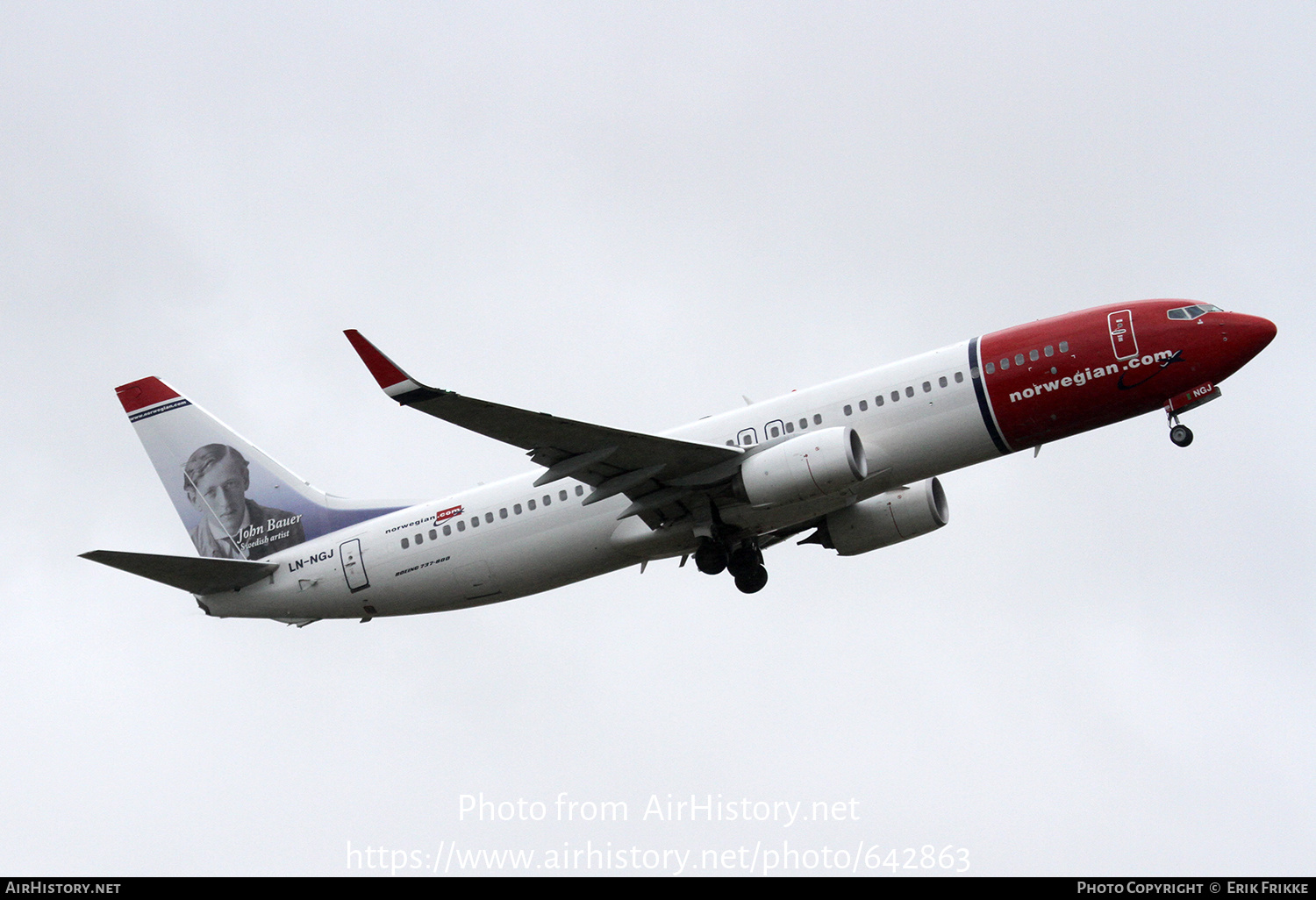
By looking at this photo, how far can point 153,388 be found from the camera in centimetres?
3984

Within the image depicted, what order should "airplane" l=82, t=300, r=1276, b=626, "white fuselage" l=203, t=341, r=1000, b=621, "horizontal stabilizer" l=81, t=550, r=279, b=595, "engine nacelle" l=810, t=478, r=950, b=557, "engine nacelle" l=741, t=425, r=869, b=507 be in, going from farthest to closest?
"engine nacelle" l=810, t=478, r=950, b=557
"horizontal stabilizer" l=81, t=550, r=279, b=595
"white fuselage" l=203, t=341, r=1000, b=621
"airplane" l=82, t=300, r=1276, b=626
"engine nacelle" l=741, t=425, r=869, b=507

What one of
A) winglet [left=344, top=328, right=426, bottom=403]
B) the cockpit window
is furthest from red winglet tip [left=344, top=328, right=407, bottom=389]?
the cockpit window

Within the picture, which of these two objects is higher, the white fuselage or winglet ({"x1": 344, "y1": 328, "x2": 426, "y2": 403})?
winglet ({"x1": 344, "y1": 328, "x2": 426, "y2": 403})

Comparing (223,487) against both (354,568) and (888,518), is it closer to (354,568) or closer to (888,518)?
(354,568)

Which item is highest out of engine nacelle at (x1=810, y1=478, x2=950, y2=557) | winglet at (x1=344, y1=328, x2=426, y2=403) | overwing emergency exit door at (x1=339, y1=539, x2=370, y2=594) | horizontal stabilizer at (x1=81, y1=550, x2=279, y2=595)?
winglet at (x1=344, y1=328, x2=426, y2=403)

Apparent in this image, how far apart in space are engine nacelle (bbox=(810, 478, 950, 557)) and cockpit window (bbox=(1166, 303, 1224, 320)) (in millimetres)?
7594

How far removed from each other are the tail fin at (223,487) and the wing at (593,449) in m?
7.31

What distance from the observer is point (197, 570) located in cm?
3453

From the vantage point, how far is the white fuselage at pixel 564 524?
3106cm

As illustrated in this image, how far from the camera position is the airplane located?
30.3 meters

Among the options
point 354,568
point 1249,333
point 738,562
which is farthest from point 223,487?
point 1249,333

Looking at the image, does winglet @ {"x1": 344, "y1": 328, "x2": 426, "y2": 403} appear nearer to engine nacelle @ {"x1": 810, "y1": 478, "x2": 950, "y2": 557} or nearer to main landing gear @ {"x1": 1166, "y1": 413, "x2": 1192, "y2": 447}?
engine nacelle @ {"x1": 810, "y1": 478, "x2": 950, "y2": 557}

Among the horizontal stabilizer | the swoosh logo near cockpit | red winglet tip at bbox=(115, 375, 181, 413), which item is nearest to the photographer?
the swoosh logo near cockpit
